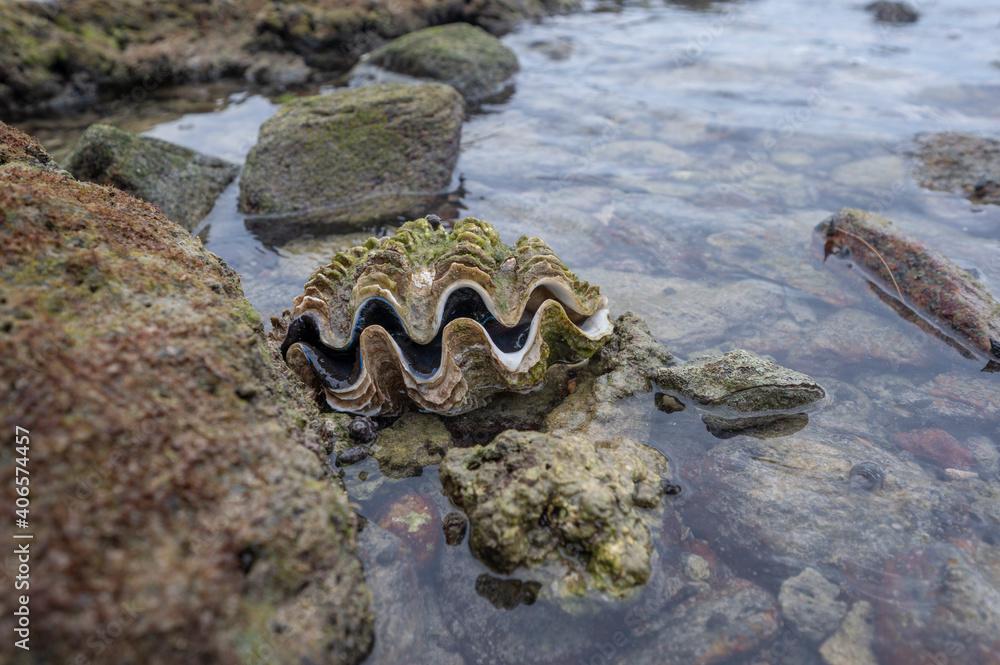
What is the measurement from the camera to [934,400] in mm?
5031

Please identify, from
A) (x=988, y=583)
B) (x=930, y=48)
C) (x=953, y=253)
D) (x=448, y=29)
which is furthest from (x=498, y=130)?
(x=930, y=48)

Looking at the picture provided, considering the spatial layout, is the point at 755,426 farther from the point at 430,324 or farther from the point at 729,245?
the point at 729,245

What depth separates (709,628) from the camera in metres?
3.35

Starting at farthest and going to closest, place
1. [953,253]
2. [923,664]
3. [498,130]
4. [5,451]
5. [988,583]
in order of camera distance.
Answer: [498,130] < [953,253] < [988,583] < [923,664] < [5,451]

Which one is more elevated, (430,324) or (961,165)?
(430,324)

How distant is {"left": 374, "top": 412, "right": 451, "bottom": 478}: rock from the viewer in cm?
423

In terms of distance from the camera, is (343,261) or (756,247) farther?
(756,247)

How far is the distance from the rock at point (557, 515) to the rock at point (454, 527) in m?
0.09

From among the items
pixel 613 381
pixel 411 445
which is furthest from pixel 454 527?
pixel 613 381

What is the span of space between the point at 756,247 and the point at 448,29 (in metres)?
9.54

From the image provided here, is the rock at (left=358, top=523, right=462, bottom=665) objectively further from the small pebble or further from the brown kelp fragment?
the brown kelp fragment

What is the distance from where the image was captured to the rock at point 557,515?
3359 millimetres

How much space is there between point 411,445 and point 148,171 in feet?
17.1

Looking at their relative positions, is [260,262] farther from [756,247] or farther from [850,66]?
[850,66]
